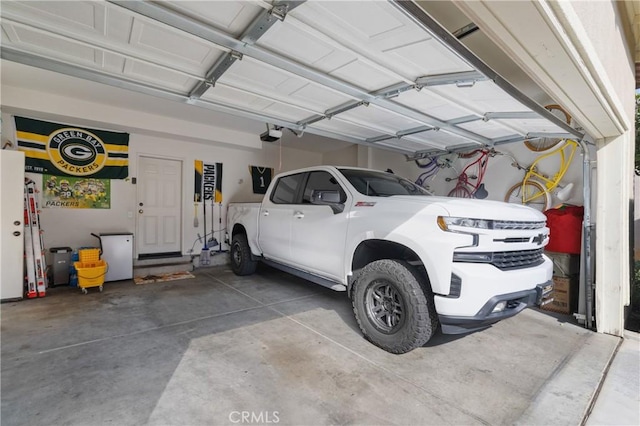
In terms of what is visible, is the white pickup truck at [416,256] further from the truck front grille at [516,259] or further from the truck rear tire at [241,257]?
the truck rear tire at [241,257]

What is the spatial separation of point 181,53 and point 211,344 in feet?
8.36

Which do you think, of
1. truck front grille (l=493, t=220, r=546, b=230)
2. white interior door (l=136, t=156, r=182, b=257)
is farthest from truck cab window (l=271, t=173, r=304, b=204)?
white interior door (l=136, t=156, r=182, b=257)

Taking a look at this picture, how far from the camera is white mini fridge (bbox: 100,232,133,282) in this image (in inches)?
197

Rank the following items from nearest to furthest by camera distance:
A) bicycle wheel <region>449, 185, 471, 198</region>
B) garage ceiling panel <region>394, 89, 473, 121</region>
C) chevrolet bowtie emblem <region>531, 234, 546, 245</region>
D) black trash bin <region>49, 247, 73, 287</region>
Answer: chevrolet bowtie emblem <region>531, 234, 546, 245</region>, garage ceiling panel <region>394, 89, 473, 121</region>, black trash bin <region>49, 247, 73, 287</region>, bicycle wheel <region>449, 185, 471, 198</region>

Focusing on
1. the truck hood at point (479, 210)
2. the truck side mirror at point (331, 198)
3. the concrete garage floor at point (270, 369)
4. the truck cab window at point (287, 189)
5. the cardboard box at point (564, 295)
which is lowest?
the concrete garage floor at point (270, 369)

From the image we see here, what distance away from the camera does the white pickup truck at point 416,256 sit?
2.27 m

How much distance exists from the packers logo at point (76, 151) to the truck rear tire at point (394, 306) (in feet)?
17.5

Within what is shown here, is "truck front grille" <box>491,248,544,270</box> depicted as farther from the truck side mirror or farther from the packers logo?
the packers logo

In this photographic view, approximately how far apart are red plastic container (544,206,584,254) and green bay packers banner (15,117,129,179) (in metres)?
7.22

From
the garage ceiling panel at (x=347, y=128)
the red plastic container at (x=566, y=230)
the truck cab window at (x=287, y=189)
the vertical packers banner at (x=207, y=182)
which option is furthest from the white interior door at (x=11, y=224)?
the red plastic container at (x=566, y=230)

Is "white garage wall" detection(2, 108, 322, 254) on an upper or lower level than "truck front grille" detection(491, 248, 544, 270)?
upper

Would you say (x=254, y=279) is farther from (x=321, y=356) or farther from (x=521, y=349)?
(x=521, y=349)

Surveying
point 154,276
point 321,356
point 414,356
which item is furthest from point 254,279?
point 414,356

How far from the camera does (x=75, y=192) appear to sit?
5238mm
